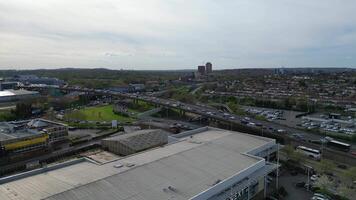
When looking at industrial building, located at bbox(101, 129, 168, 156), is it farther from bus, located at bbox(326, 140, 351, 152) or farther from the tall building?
the tall building

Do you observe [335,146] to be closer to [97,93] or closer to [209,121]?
[209,121]

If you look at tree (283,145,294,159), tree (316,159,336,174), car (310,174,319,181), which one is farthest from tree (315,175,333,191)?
tree (283,145,294,159)

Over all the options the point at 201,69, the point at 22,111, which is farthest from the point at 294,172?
the point at 201,69

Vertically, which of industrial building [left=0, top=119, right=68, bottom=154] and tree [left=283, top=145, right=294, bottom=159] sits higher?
industrial building [left=0, top=119, right=68, bottom=154]

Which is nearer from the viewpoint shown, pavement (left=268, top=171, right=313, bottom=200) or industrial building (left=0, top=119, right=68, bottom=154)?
pavement (left=268, top=171, right=313, bottom=200)

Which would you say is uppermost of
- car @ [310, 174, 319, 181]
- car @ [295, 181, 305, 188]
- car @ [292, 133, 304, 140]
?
car @ [292, 133, 304, 140]

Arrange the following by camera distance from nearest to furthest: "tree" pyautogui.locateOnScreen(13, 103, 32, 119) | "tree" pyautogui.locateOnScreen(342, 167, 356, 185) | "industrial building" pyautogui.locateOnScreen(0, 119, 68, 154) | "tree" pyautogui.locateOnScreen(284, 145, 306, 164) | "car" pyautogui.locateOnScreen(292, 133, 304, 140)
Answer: "tree" pyautogui.locateOnScreen(342, 167, 356, 185), "tree" pyautogui.locateOnScreen(284, 145, 306, 164), "industrial building" pyautogui.locateOnScreen(0, 119, 68, 154), "car" pyautogui.locateOnScreen(292, 133, 304, 140), "tree" pyautogui.locateOnScreen(13, 103, 32, 119)
